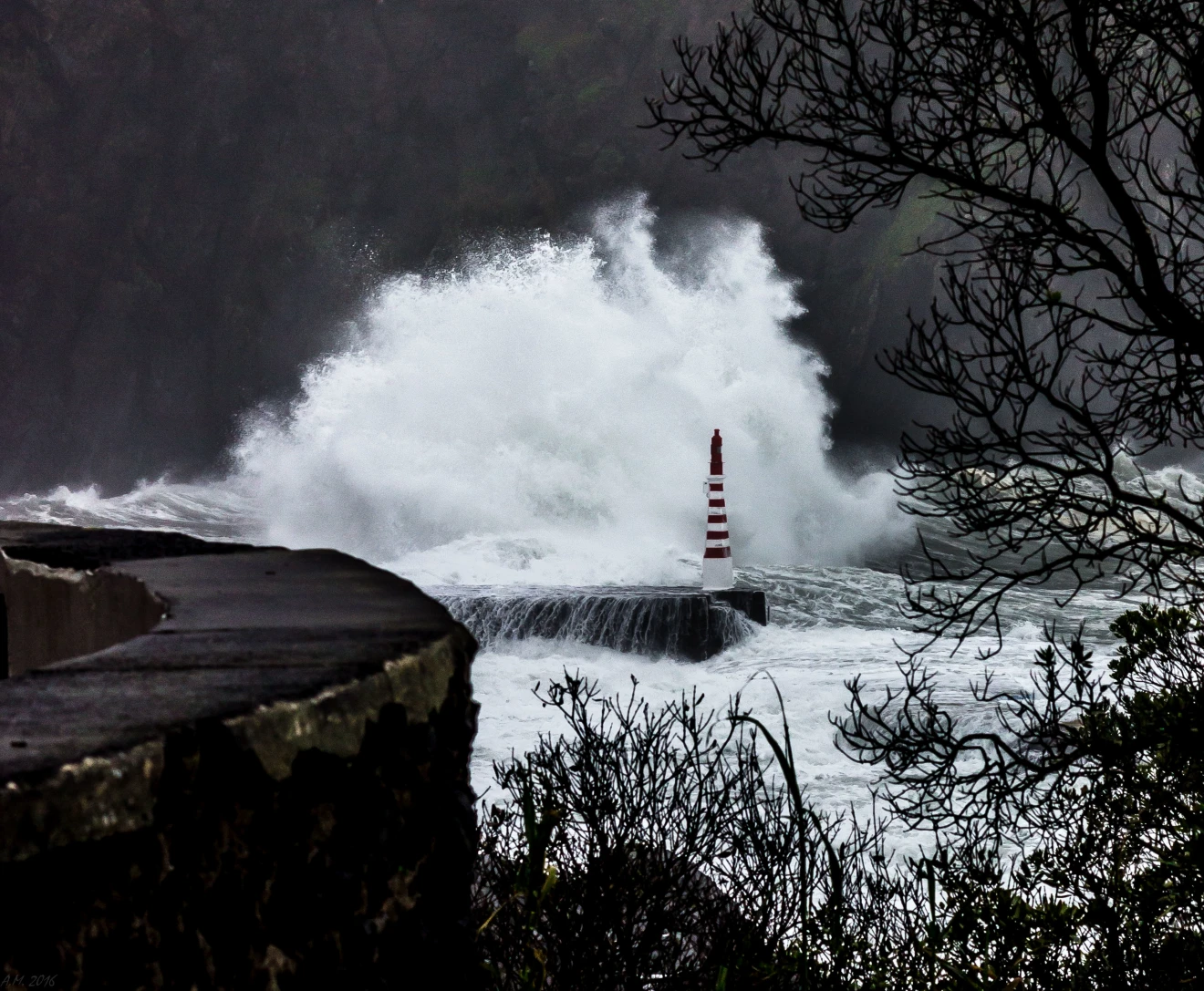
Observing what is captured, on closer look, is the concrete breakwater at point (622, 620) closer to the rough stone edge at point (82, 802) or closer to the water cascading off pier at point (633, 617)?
the water cascading off pier at point (633, 617)

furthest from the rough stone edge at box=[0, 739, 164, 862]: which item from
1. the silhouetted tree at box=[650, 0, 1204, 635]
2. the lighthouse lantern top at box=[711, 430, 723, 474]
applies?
the lighthouse lantern top at box=[711, 430, 723, 474]

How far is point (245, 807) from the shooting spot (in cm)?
75

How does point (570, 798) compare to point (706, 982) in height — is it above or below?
above

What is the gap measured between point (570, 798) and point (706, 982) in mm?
708

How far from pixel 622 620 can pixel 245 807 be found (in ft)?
28.0

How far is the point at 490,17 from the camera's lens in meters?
28.6

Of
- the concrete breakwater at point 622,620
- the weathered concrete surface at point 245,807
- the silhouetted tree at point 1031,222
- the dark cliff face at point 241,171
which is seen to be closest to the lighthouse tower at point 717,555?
the concrete breakwater at point 622,620

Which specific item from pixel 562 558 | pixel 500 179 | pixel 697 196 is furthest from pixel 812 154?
pixel 562 558

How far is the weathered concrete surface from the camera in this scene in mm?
634

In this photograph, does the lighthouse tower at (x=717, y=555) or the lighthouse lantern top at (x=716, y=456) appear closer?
the lighthouse lantern top at (x=716, y=456)

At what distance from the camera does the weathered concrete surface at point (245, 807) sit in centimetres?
63

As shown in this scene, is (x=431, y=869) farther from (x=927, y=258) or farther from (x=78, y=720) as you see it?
(x=927, y=258)

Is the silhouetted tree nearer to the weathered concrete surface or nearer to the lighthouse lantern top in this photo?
the weathered concrete surface

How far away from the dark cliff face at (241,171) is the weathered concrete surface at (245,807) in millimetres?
26305
